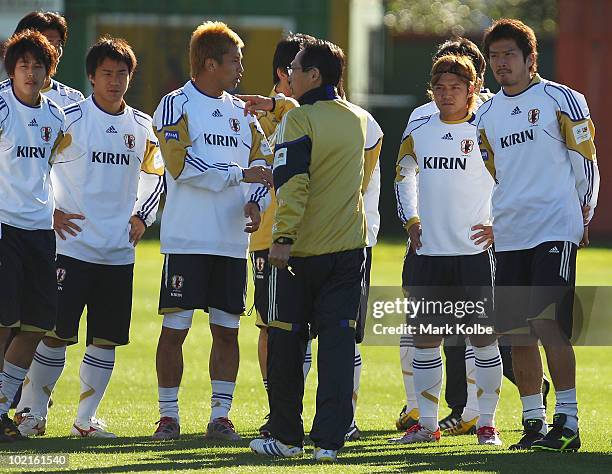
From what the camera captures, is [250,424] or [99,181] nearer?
[99,181]

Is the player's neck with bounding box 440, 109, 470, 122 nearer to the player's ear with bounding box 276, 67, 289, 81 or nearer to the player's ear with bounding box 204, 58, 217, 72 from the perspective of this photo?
the player's ear with bounding box 276, 67, 289, 81

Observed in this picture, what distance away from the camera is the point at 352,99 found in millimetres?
38469

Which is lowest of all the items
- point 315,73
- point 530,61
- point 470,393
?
point 470,393

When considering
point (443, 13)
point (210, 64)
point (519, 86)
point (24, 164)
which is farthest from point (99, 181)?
point (443, 13)

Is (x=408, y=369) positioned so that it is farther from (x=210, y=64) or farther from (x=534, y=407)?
(x=210, y=64)

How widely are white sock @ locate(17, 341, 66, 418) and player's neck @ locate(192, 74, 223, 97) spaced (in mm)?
1878

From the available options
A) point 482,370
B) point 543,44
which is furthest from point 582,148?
point 543,44

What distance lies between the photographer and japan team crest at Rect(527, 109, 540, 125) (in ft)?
27.4

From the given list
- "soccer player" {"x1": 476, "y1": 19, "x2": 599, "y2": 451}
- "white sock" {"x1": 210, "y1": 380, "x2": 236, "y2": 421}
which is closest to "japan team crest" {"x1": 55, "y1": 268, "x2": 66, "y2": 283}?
"white sock" {"x1": 210, "y1": 380, "x2": 236, "y2": 421}

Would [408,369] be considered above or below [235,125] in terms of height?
below

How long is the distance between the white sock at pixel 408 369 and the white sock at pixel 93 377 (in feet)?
6.64

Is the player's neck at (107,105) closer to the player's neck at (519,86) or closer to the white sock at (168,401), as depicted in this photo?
the white sock at (168,401)

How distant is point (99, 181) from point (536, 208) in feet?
8.96

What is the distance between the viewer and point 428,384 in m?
8.84
